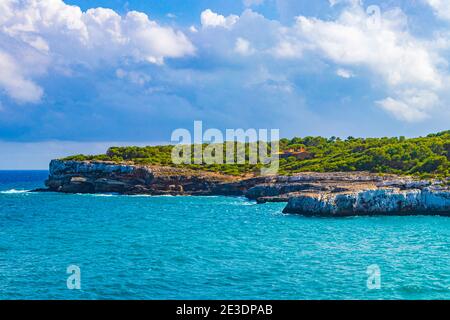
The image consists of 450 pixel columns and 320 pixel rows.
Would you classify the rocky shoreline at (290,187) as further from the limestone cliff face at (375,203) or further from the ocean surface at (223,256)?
the ocean surface at (223,256)

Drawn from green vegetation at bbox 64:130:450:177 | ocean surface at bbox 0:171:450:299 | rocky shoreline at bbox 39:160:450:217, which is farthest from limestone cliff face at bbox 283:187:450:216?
green vegetation at bbox 64:130:450:177

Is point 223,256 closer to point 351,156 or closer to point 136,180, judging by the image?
point 136,180

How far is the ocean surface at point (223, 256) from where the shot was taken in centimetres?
2481

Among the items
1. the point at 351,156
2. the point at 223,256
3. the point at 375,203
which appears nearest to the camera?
the point at 223,256

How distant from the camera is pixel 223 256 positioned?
32875 millimetres

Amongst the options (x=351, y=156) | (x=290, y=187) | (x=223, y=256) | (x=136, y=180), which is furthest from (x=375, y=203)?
(x=136, y=180)

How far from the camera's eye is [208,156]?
115 metres

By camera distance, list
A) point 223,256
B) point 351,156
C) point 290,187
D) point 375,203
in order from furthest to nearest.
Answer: point 351,156
point 290,187
point 375,203
point 223,256

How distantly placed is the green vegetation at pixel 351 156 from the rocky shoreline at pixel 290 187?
5.96 meters

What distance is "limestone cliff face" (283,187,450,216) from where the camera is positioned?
2243 inches

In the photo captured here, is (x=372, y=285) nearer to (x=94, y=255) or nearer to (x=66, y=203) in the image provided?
(x=94, y=255)

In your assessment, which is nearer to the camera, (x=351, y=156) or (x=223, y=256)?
(x=223, y=256)

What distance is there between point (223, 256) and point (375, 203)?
30786mm

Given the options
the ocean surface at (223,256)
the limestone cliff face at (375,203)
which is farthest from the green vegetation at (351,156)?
the ocean surface at (223,256)
